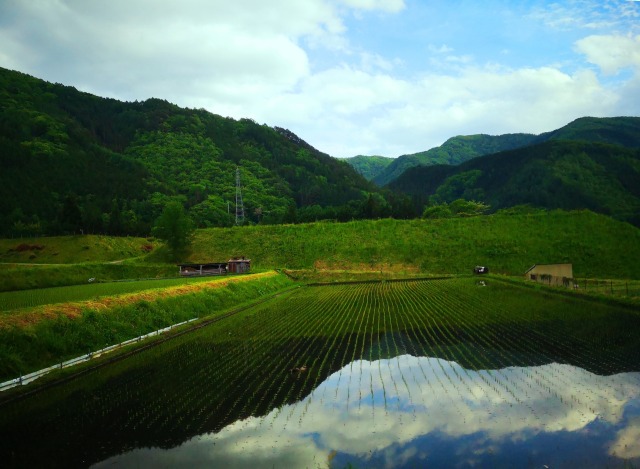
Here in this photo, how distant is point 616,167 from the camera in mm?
153625

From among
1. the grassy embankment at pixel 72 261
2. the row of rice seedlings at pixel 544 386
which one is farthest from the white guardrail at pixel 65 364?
the grassy embankment at pixel 72 261

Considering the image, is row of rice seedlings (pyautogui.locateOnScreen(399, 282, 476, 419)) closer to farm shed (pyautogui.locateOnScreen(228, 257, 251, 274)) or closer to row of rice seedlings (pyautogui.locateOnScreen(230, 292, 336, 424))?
row of rice seedlings (pyautogui.locateOnScreen(230, 292, 336, 424))

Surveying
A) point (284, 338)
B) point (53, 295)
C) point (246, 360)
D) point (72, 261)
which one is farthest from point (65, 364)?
point (72, 261)

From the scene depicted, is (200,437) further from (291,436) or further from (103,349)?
(103,349)

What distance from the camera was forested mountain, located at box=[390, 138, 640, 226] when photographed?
13988 centimetres

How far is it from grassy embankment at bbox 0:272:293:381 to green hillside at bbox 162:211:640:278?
34.8 m

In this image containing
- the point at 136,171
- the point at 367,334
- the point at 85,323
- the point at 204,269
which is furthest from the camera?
the point at 136,171

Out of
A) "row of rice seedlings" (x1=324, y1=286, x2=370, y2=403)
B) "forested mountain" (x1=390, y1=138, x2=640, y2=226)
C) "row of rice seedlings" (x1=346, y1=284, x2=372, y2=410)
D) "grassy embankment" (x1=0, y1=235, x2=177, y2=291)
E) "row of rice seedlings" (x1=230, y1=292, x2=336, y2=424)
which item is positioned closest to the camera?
"row of rice seedlings" (x1=230, y1=292, x2=336, y2=424)

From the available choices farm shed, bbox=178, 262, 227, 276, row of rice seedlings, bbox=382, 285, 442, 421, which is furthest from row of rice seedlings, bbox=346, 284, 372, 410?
farm shed, bbox=178, 262, 227, 276

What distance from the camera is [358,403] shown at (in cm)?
1022

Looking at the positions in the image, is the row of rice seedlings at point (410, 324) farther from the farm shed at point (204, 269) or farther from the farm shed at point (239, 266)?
the farm shed at point (204, 269)

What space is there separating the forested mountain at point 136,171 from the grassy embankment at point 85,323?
63026 millimetres

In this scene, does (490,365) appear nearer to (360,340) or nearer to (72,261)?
(360,340)

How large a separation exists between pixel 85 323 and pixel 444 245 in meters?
52.2
